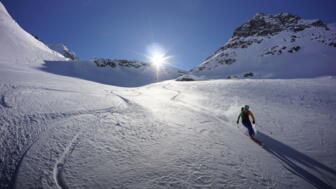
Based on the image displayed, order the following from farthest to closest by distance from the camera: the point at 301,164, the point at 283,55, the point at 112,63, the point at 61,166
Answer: the point at 112,63 < the point at 283,55 < the point at 301,164 < the point at 61,166

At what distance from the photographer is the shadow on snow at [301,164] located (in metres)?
3.83

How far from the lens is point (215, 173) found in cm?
348

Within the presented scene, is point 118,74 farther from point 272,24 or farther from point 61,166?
point 272,24

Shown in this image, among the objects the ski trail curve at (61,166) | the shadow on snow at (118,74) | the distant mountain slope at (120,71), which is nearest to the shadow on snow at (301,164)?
the ski trail curve at (61,166)

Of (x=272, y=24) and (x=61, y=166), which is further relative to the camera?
(x=272, y=24)

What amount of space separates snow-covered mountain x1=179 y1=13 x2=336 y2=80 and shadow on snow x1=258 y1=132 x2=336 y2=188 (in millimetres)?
20376

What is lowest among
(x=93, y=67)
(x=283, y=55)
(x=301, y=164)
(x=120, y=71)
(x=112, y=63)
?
(x=301, y=164)

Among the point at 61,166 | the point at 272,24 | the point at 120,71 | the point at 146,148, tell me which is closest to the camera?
the point at 61,166

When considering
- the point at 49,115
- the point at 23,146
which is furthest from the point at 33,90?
the point at 23,146

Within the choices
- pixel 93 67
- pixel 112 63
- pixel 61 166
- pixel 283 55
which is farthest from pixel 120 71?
pixel 61 166

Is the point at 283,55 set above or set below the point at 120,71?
below

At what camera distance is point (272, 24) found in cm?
4500

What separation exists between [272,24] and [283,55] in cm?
2708

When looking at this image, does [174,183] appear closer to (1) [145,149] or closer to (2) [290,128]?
(1) [145,149]
